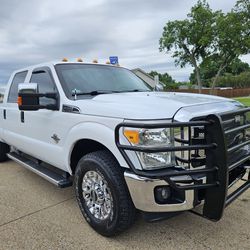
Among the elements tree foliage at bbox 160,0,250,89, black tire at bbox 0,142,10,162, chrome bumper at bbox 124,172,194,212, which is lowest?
black tire at bbox 0,142,10,162

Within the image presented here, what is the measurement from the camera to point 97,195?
11.0 feet

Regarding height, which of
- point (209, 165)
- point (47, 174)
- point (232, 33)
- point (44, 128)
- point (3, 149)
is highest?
point (232, 33)

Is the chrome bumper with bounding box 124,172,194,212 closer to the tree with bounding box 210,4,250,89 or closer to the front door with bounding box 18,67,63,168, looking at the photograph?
the front door with bounding box 18,67,63,168

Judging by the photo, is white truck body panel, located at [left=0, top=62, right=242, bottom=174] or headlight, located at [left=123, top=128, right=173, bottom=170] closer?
headlight, located at [left=123, top=128, right=173, bottom=170]

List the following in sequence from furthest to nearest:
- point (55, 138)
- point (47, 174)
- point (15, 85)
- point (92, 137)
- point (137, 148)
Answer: point (15, 85)
point (47, 174)
point (55, 138)
point (92, 137)
point (137, 148)

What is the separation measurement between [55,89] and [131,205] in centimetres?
186

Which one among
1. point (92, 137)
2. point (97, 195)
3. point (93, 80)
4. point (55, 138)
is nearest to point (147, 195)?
point (97, 195)

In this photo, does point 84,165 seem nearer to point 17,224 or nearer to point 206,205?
point 17,224

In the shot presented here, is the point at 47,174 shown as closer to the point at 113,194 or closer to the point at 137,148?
the point at 113,194

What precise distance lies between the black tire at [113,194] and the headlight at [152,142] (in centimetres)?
37

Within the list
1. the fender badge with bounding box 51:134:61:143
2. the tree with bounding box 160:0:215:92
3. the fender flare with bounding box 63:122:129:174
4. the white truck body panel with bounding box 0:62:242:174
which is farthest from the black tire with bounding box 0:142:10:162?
the tree with bounding box 160:0:215:92

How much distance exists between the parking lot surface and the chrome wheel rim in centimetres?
25

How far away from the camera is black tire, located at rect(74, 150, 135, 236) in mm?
3000

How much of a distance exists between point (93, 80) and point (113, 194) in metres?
1.79
